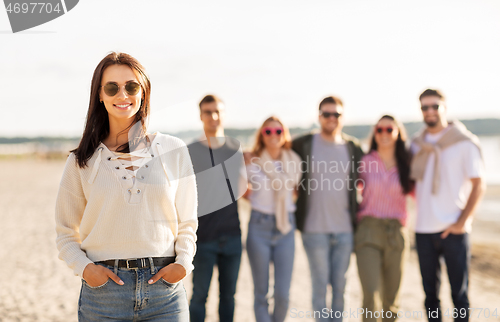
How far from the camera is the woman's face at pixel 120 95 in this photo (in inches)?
79.4

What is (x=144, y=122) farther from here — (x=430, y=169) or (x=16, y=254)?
(x=16, y=254)

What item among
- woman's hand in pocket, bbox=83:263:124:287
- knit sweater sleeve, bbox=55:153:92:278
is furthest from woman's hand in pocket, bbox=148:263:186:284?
knit sweater sleeve, bbox=55:153:92:278

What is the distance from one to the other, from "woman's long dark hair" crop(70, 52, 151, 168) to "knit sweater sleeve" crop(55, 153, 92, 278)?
0.08 m

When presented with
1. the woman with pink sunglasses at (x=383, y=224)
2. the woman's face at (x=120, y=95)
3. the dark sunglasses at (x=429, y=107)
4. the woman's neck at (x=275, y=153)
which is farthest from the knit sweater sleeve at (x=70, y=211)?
the dark sunglasses at (x=429, y=107)

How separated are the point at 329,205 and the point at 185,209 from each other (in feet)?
6.32

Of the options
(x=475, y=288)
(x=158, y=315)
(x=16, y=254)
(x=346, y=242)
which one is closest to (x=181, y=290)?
(x=158, y=315)

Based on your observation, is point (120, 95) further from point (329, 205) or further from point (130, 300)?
point (329, 205)

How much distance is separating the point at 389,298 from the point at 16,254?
7649 millimetres

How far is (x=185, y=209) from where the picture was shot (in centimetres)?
211

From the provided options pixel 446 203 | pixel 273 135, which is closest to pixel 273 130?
pixel 273 135

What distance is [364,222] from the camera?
143 inches

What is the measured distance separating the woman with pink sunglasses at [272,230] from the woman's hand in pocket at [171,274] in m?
1.70

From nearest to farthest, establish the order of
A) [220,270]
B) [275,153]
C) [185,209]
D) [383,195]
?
[185,209], [220,270], [383,195], [275,153]

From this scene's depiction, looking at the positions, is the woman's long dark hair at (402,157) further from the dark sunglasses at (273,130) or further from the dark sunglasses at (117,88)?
the dark sunglasses at (117,88)
